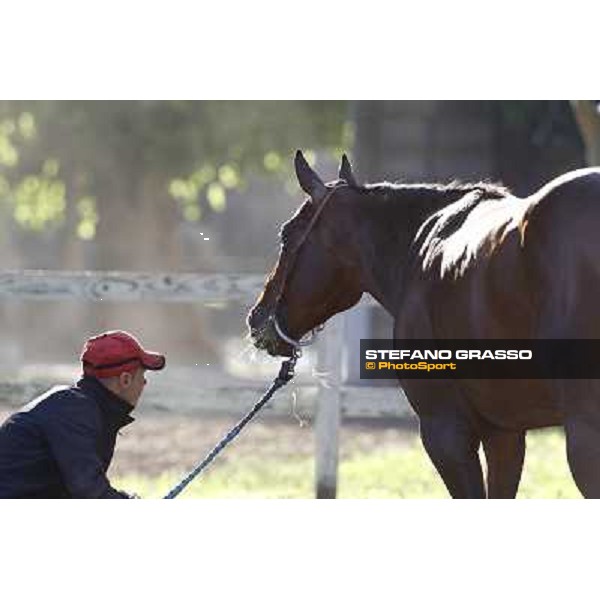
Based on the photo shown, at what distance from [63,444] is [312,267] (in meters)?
1.60

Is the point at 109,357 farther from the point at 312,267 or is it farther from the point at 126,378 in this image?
the point at 312,267

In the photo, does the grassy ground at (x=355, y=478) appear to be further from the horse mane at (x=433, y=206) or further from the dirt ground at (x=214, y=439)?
the horse mane at (x=433, y=206)

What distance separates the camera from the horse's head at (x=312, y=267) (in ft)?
22.8

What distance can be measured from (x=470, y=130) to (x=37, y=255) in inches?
864

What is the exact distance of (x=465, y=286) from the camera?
6137 mm

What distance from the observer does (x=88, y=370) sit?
237 inches

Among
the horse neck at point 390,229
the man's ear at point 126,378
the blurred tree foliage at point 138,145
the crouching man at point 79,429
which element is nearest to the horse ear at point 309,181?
the horse neck at point 390,229

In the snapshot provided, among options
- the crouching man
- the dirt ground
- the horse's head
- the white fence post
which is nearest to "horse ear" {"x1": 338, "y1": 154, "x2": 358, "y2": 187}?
the horse's head

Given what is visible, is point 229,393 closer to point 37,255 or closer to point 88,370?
point 88,370

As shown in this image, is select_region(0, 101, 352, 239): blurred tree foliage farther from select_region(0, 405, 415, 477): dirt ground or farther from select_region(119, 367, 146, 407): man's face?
select_region(119, 367, 146, 407): man's face

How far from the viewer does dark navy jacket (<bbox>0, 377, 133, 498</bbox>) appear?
580 centimetres

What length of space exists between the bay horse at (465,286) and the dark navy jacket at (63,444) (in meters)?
1.25

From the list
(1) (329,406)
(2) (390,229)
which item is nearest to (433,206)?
(2) (390,229)

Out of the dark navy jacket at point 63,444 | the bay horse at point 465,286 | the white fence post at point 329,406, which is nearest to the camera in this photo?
the bay horse at point 465,286
